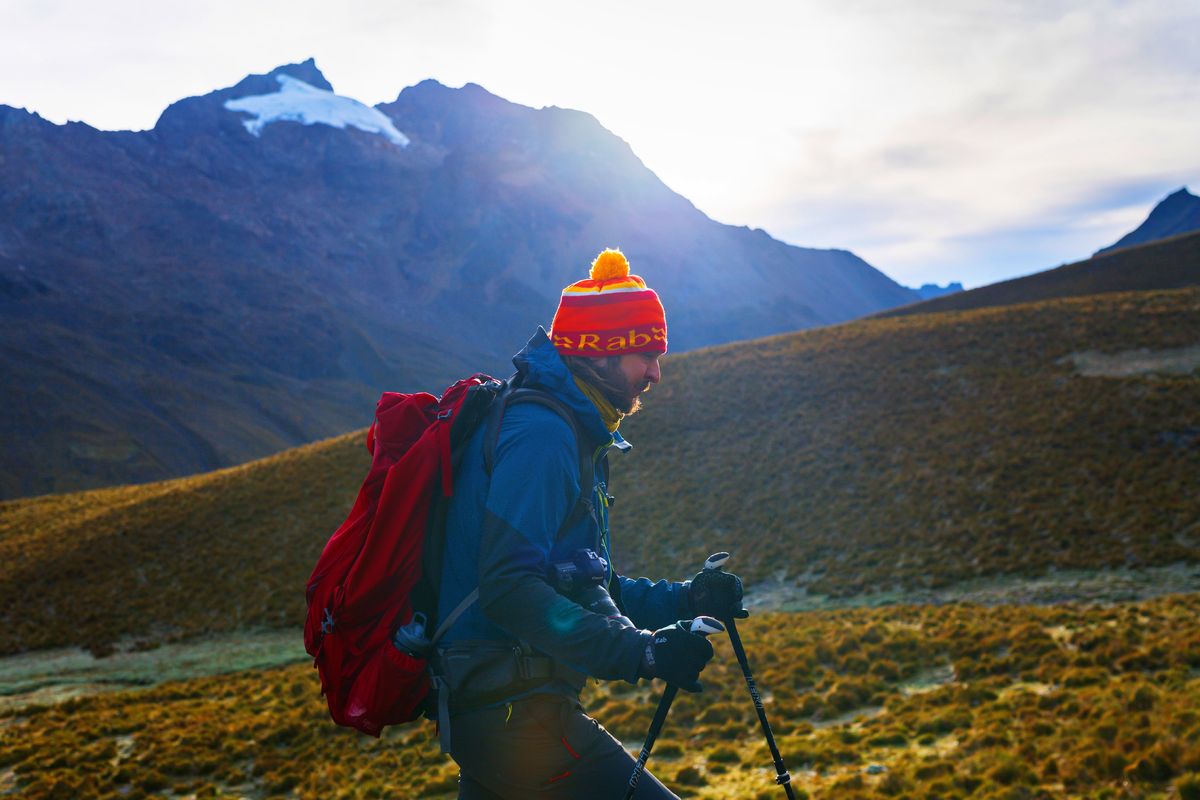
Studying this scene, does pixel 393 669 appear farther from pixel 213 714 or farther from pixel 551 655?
pixel 213 714

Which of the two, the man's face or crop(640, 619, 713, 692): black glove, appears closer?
crop(640, 619, 713, 692): black glove

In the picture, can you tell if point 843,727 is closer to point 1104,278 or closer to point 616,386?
point 616,386

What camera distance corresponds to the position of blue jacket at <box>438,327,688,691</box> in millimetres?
2826

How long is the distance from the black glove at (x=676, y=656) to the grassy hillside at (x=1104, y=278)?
55.5 meters

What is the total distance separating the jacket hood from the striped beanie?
13 cm

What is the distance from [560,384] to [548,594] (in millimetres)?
856

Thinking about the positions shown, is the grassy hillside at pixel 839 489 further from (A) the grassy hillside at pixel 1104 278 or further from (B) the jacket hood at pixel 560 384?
(B) the jacket hood at pixel 560 384

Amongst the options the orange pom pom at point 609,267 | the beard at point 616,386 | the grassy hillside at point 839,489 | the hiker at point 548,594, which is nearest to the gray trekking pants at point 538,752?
the hiker at point 548,594

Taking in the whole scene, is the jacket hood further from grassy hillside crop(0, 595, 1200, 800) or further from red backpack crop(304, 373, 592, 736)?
grassy hillside crop(0, 595, 1200, 800)

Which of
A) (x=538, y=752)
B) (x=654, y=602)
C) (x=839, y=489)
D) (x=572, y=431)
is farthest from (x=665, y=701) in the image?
(x=839, y=489)

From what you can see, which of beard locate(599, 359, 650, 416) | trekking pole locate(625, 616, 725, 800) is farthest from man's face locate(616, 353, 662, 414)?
trekking pole locate(625, 616, 725, 800)

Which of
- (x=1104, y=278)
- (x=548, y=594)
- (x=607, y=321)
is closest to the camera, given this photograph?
(x=548, y=594)

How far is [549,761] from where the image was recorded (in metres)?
3.06

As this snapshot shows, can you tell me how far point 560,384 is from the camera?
3262 mm
